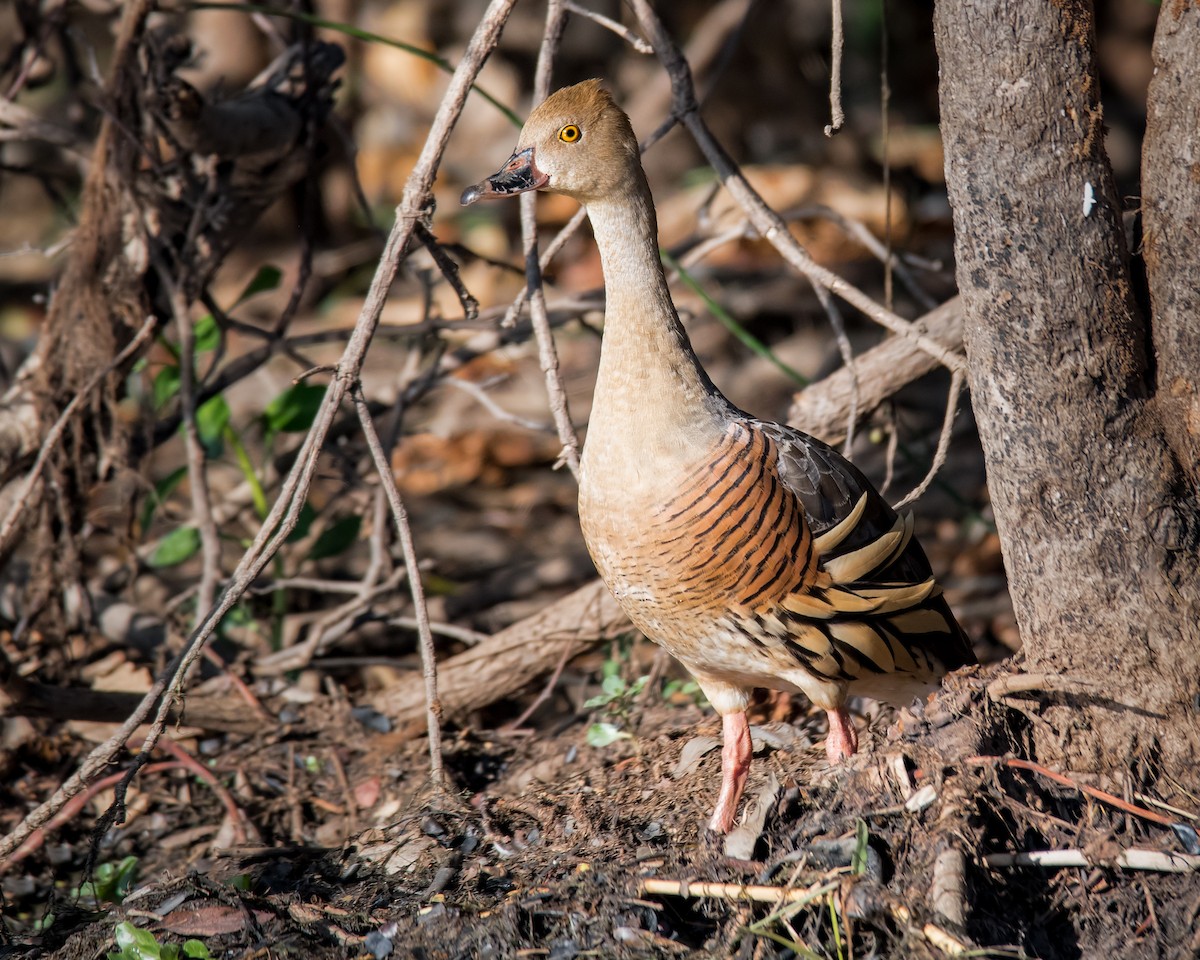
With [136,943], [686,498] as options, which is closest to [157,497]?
[136,943]

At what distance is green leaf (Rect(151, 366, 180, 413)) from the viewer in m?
4.71

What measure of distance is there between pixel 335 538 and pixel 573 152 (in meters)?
2.25

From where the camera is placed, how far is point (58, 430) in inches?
158

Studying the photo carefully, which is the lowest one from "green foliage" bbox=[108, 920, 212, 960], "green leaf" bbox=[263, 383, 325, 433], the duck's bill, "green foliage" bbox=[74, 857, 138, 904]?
"green foliage" bbox=[74, 857, 138, 904]

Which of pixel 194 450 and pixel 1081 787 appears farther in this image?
pixel 194 450

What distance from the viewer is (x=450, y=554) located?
20.1ft

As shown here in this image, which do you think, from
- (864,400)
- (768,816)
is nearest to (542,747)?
(768,816)

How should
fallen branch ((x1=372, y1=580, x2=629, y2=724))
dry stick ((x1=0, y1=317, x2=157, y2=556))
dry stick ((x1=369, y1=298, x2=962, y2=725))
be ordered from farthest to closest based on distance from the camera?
fallen branch ((x1=372, y1=580, x2=629, y2=724)) < dry stick ((x1=369, y1=298, x2=962, y2=725)) < dry stick ((x1=0, y1=317, x2=157, y2=556))

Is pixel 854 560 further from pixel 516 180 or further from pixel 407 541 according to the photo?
pixel 516 180

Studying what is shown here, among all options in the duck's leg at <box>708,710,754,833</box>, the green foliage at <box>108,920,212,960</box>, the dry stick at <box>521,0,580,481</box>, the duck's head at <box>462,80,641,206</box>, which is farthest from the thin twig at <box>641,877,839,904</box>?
the duck's head at <box>462,80,641,206</box>

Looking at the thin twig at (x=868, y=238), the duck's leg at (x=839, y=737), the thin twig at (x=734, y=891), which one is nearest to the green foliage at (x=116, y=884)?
the thin twig at (x=734, y=891)

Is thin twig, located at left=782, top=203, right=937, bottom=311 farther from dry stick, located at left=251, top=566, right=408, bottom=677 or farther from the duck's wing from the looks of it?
dry stick, located at left=251, top=566, right=408, bottom=677

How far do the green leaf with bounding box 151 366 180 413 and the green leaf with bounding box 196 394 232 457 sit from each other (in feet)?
0.42

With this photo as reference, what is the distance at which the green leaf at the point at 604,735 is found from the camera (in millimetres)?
4074
